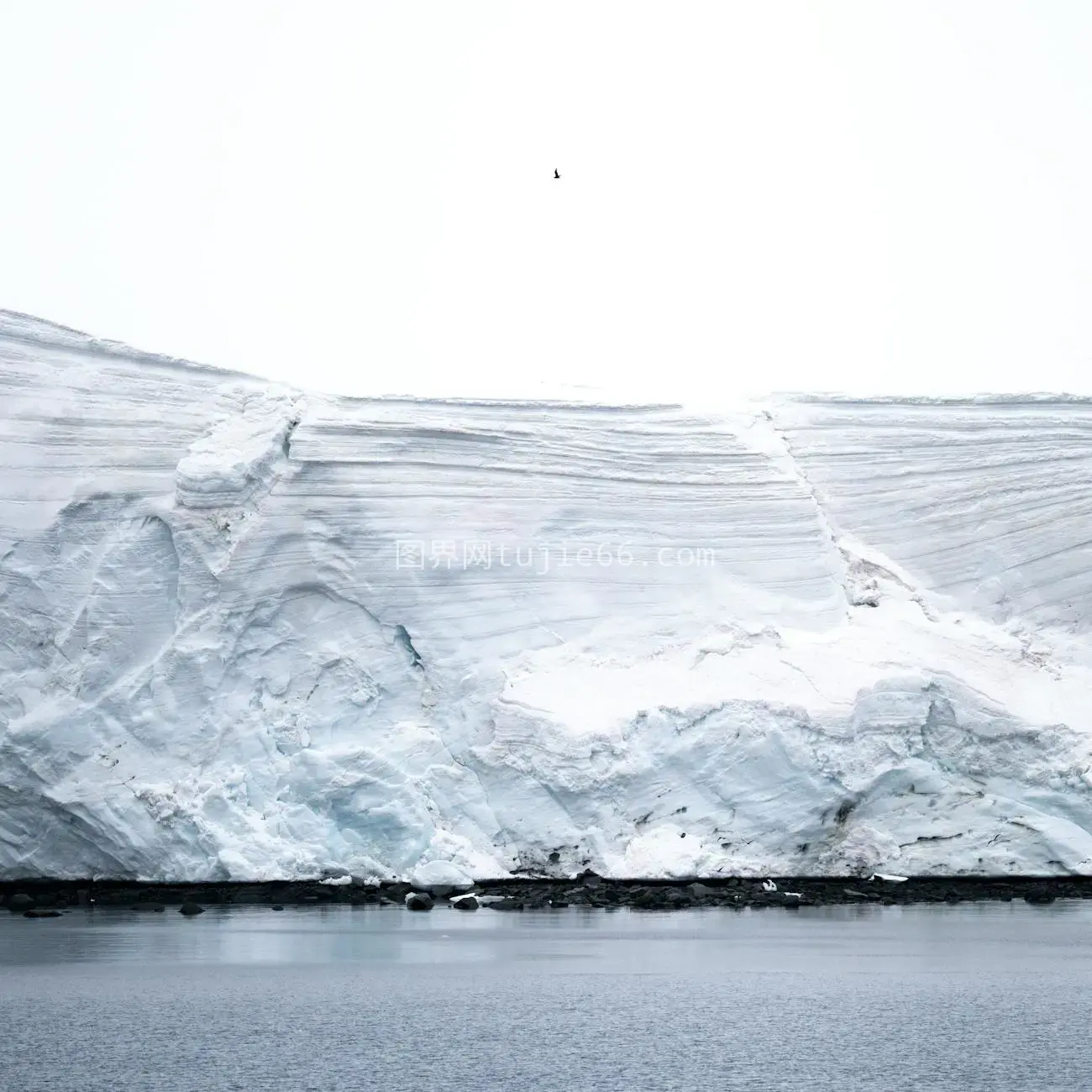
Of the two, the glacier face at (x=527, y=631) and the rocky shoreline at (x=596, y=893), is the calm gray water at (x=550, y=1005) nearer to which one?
the rocky shoreline at (x=596, y=893)

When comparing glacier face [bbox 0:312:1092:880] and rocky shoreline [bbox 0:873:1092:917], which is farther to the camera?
glacier face [bbox 0:312:1092:880]

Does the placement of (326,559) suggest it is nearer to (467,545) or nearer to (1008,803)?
(467,545)

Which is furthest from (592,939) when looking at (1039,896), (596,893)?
(1039,896)

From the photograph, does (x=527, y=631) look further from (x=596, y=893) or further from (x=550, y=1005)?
(x=550, y=1005)

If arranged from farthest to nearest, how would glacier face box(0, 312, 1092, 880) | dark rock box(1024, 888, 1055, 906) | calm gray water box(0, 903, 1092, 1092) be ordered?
glacier face box(0, 312, 1092, 880), dark rock box(1024, 888, 1055, 906), calm gray water box(0, 903, 1092, 1092)

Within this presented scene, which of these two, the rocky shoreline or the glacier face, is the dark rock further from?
the glacier face

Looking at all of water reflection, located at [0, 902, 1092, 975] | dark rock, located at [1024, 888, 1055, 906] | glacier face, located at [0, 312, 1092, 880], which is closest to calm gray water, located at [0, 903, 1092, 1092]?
water reflection, located at [0, 902, 1092, 975]

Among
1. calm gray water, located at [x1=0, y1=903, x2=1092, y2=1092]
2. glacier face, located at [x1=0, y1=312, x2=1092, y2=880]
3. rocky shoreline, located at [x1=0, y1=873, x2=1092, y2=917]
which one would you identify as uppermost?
glacier face, located at [x1=0, y1=312, x2=1092, y2=880]
